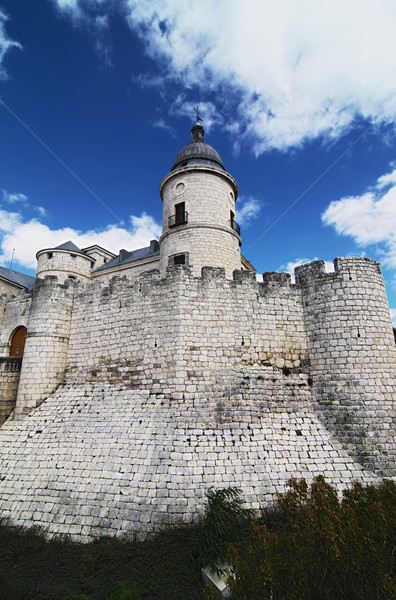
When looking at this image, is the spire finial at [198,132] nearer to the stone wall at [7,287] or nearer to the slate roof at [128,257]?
the slate roof at [128,257]

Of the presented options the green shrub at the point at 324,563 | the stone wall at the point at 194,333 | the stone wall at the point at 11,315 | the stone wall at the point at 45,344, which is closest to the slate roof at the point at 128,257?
the stone wall at the point at 11,315

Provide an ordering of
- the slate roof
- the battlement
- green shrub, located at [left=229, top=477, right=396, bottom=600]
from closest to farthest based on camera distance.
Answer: green shrub, located at [left=229, top=477, right=396, bottom=600], the battlement, the slate roof

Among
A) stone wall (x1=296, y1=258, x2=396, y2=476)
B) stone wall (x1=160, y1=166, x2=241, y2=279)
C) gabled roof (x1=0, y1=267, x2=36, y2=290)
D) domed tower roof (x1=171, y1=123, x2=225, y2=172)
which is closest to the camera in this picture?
stone wall (x1=296, y1=258, x2=396, y2=476)

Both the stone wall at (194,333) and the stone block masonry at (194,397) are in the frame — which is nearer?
the stone block masonry at (194,397)

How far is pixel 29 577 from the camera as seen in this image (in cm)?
584

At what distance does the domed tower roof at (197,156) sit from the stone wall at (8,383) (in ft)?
39.1

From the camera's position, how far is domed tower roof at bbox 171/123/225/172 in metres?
17.1

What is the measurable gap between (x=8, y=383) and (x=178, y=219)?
33.7ft

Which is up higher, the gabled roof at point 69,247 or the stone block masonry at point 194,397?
the gabled roof at point 69,247

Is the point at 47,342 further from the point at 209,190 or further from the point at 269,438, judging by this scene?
the point at 209,190

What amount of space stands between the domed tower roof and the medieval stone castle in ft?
29.2

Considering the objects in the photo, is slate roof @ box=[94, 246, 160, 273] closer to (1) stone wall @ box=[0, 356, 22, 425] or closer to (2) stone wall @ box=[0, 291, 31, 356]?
(2) stone wall @ box=[0, 291, 31, 356]

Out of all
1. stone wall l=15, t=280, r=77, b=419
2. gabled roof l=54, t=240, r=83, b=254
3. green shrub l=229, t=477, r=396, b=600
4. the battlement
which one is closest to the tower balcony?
stone wall l=15, t=280, r=77, b=419

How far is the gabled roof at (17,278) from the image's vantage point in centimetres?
2316
